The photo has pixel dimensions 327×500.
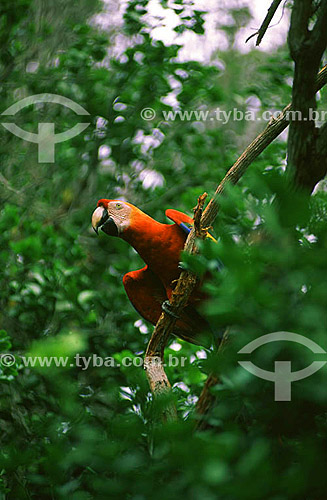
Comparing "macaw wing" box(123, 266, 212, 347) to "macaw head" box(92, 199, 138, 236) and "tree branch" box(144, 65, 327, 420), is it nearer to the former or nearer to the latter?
"macaw head" box(92, 199, 138, 236)

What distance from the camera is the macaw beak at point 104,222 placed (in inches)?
93.0

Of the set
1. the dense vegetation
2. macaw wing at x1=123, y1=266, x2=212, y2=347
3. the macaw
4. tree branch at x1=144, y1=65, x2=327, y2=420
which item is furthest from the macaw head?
tree branch at x1=144, y1=65, x2=327, y2=420

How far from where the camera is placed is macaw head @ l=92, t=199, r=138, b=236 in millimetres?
2338

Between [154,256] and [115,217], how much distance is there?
0.28 meters

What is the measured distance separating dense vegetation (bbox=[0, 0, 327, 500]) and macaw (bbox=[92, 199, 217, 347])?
0.14 m

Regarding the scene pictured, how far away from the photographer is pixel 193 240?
1608 millimetres

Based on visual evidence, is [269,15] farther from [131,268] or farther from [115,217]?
[131,268]

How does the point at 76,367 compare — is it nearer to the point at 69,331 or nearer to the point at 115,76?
the point at 69,331

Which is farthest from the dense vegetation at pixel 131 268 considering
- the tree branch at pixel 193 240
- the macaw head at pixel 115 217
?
the macaw head at pixel 115 217

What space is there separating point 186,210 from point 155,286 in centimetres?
49

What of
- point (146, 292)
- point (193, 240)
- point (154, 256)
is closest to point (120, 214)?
point (154, 256)

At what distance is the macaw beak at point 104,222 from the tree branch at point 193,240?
0.73m

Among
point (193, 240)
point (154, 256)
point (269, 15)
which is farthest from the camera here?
point (154, 256)

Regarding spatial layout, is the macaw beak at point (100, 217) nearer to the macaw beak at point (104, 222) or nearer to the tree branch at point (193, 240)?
the macaw beak at point (104, 222)
